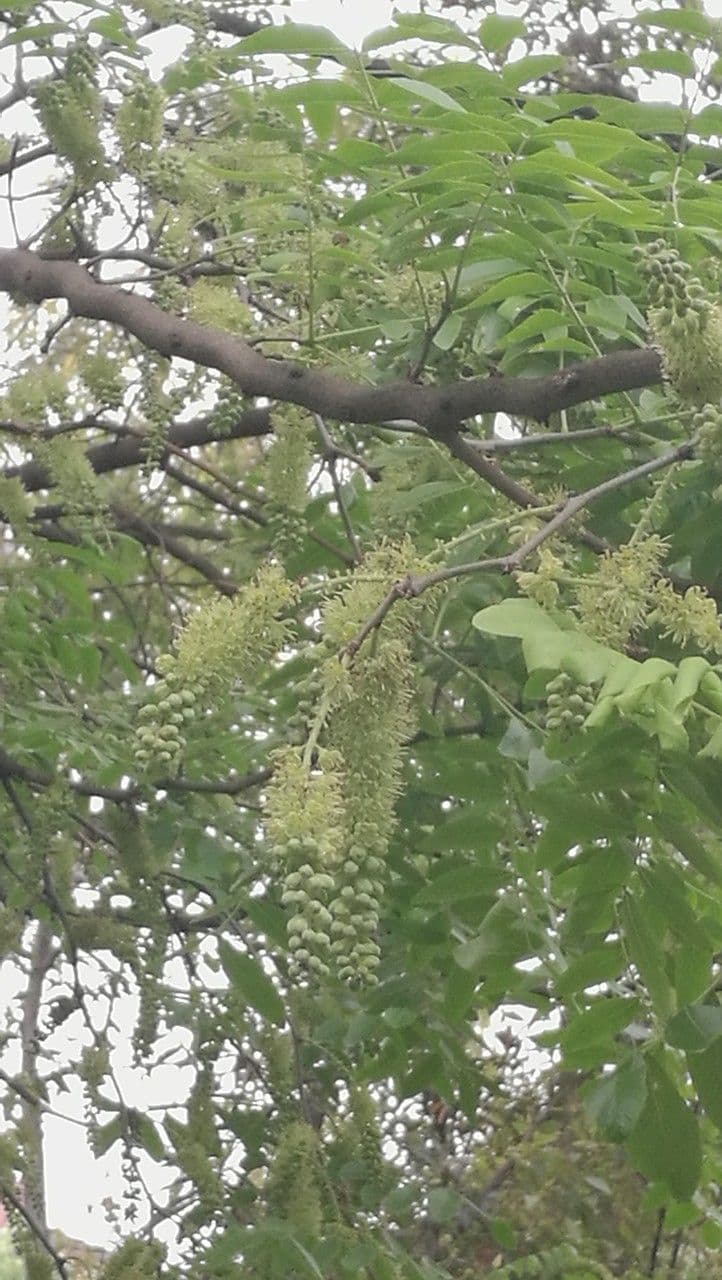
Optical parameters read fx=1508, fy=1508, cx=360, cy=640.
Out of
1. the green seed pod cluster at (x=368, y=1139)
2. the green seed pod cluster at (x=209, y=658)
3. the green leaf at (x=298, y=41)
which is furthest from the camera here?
the green seed pod cluster at (x=368, y=1139)

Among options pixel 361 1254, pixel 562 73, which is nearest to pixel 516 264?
pixel 361 1254

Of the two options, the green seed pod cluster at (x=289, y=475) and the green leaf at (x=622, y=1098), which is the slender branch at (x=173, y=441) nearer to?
the green seed pod cluster at (x=289, y=475)

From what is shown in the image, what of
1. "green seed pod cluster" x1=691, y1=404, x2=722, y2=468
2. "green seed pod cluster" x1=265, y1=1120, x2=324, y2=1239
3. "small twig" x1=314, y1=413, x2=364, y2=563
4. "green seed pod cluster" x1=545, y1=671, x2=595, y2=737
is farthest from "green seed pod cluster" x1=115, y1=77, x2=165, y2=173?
"green seed pod cluster" x1=265, y1=1120, x2=324, y2=1239

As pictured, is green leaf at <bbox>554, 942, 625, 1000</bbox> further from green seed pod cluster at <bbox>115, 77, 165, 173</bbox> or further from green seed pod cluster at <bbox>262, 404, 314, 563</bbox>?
green seed pod cluster at <bbox>115, 77, 165, 173</bbox>

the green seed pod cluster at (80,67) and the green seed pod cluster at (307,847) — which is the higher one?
the green seed pod cluster at (80,67)

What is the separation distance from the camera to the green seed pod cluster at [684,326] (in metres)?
1.16

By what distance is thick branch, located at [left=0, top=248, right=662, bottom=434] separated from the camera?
1.41 m

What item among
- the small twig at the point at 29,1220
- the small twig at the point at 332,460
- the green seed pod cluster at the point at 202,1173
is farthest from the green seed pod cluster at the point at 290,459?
the small twig at the point at 29,1220

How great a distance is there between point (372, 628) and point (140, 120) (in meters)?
0.97

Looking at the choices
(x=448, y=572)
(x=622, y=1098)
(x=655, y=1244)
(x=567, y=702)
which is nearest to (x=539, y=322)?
(x=448, y=572)

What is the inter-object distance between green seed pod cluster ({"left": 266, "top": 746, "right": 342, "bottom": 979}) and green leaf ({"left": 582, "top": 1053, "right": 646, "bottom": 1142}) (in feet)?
2.23

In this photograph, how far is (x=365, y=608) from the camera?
1183mm

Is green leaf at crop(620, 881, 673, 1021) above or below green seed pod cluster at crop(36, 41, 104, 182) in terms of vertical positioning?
below

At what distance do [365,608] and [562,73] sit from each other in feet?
8.44
